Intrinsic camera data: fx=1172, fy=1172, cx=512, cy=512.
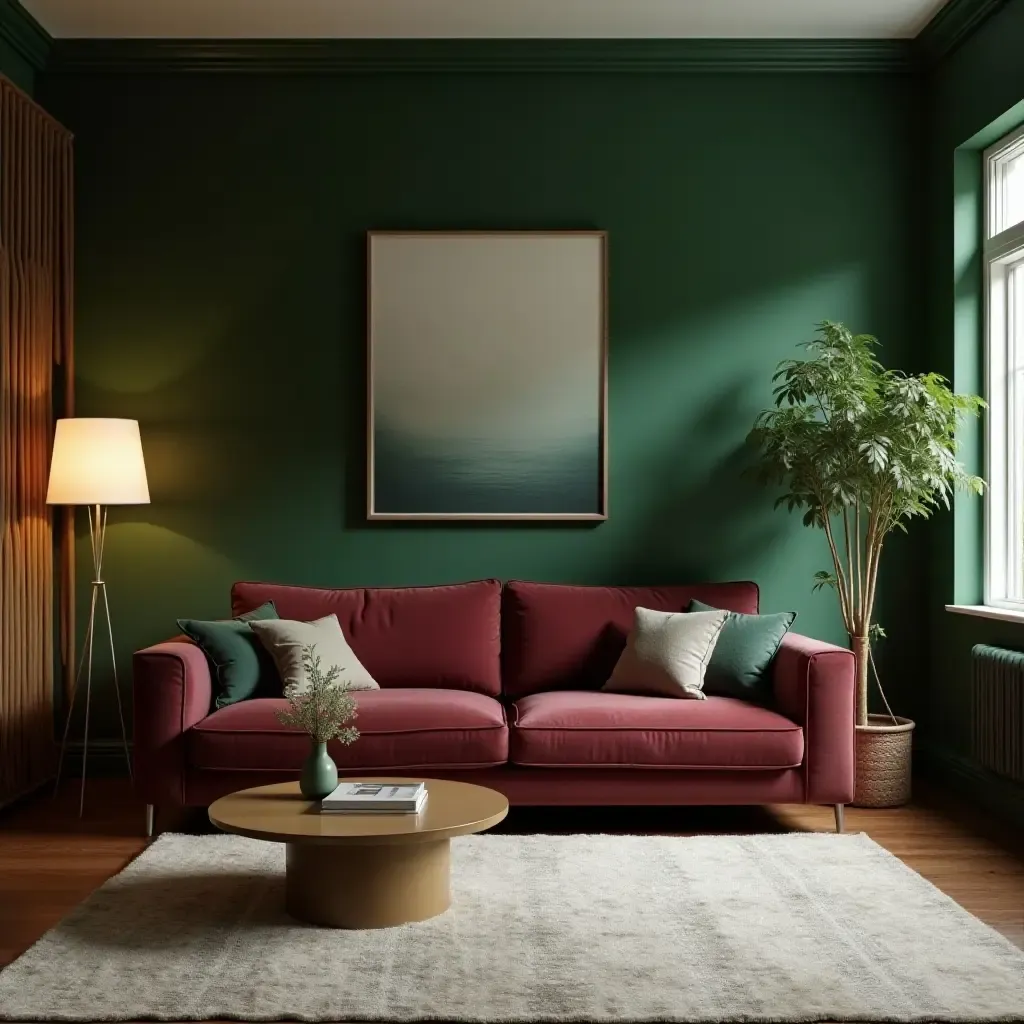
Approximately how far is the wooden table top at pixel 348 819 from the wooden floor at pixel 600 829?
0.62 meters

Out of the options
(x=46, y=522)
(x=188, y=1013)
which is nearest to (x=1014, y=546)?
(x=188, y=1013)

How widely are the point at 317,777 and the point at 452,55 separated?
335 cm

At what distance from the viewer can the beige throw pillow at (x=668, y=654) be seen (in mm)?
4320

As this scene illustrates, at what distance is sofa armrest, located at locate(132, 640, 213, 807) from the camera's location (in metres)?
4.01

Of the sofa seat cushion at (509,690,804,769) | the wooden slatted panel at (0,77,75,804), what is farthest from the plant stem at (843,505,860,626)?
the wooden slatted panel at (0,77,75,804)

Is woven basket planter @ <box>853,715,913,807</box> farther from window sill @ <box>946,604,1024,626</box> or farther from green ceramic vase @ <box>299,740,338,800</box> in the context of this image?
green ceramic vase @ <box>299,740,338,800</box>

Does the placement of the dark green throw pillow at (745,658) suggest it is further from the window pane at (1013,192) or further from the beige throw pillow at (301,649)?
the window pane at (1013,192)

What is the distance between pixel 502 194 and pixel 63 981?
3678mm

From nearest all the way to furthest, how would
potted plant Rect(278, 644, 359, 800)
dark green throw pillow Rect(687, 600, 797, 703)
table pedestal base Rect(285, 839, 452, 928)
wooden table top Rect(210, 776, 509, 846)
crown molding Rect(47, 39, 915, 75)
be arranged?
wooden table top Rect(210, 776, 509, 846) → table pedestal base Rect(285, 839, 452, 928) → potted plant Rect(278, 644, 359, 800) → dark green throw pillow Rect(687, 600, 797, 703) → crown molding Rect(47, 39, 915, 75)

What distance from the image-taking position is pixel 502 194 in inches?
205

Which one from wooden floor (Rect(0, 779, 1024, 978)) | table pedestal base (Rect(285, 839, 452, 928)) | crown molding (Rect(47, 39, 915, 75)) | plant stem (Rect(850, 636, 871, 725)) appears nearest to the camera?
table pedestal base (Rect(285, 839, 452, 928))

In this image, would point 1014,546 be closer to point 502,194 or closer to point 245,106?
point 502,194

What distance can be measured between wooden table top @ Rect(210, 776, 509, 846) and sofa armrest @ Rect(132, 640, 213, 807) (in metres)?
0.71

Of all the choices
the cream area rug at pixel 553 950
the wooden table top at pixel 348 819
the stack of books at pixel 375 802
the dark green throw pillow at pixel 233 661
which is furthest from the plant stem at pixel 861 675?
the dark green throw pillow at pixel 233 661
